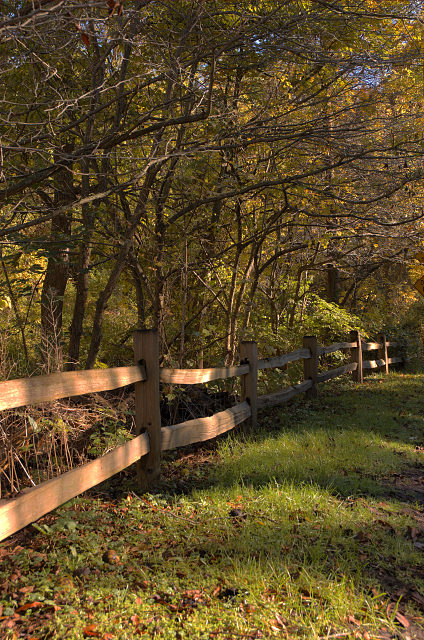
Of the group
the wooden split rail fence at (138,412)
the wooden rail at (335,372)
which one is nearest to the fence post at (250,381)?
the wooden split rail fence at (138,412)

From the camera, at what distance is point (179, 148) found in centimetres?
646

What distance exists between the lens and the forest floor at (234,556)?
2723 millimetres

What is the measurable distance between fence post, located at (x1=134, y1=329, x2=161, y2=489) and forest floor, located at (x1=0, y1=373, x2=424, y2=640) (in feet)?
0.69

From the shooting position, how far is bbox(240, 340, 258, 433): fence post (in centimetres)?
716

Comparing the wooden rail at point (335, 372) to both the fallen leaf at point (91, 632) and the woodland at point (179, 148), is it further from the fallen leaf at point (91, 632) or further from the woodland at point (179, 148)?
the fallen leaf at point (91, 632)

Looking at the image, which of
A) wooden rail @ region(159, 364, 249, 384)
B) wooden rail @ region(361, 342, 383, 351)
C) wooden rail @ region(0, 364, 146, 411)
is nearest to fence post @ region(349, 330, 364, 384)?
wooden rail @ region(361, 342, 383, 351)

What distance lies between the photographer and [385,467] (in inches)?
219

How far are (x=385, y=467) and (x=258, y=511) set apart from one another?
1996 millimetres

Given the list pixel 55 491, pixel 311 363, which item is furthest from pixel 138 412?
pixel 311 363

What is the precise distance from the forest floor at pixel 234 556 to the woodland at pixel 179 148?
66.4 inches

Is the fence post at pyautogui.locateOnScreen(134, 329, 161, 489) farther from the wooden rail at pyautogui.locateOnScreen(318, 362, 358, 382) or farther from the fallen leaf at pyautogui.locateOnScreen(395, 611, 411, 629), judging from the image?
the wooden rail at pyautogui.locateOnScreen(318, 362, 358, 382)

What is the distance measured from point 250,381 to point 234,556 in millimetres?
3851

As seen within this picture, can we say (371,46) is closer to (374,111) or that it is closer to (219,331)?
(374,111)

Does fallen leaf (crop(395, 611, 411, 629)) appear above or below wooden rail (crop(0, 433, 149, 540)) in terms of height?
below
